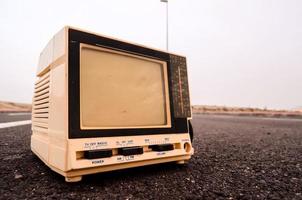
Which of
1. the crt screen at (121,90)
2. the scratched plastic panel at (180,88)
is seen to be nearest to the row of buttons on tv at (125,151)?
the crt screen at (121,90)

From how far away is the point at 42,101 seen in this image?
1169mm

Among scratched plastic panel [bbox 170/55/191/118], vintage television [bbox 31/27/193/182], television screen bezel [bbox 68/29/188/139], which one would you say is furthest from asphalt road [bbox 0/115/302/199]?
scratched plastic panel [bbox 170/55/191/118]

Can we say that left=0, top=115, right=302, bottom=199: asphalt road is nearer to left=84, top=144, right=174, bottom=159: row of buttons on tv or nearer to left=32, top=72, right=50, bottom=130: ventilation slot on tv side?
left=84, top=144, right=174, bottom=159: row of buttons on tv

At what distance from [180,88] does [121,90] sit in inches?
17.0

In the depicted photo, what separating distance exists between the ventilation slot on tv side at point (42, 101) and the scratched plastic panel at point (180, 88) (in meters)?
0.78

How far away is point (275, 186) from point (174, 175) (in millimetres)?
508

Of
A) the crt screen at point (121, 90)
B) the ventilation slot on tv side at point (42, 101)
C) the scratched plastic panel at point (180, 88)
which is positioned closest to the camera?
the crt screen at point (121, 90)

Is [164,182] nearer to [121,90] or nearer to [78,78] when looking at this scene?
[121,90]

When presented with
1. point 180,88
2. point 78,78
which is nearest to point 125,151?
point 78,78

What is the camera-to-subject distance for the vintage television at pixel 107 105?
0.82 metres

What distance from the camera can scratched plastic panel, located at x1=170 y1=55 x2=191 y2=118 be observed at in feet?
4.09

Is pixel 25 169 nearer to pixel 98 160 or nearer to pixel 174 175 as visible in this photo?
pixel 98 160

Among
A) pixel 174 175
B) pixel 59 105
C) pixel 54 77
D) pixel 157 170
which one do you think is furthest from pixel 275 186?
pixel 54 77

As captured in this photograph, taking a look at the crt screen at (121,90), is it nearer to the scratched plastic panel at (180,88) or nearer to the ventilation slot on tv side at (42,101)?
the scratched plastic panel at (180,88)
